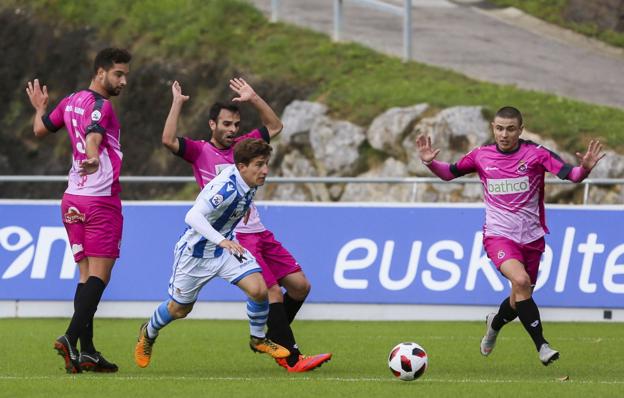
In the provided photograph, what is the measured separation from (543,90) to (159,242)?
9.51 m

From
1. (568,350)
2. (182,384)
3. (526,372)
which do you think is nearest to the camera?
(182,384)

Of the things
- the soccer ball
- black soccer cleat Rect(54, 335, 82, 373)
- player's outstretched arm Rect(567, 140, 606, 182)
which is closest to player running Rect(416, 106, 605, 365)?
player's outstretched arm Rect(567, 140, 606, 182)

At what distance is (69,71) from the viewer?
2828cm

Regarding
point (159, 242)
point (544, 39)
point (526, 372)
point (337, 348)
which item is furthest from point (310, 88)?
point (526, 372)

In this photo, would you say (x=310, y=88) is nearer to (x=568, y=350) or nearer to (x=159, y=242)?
(x=159, y=242)

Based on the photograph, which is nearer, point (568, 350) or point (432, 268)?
point (568, 350)

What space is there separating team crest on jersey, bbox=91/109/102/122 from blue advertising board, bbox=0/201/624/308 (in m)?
5.63

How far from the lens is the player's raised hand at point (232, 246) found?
974 centimetres

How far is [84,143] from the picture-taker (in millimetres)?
10594

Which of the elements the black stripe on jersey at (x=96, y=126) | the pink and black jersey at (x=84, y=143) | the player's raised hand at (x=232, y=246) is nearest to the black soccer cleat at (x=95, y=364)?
the pink and black jersey at (x=84, y=143)

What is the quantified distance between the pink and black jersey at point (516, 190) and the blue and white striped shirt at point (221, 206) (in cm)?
217

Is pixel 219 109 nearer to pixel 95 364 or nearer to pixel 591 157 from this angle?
pixel 95 364

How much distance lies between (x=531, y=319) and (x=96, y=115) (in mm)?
3682

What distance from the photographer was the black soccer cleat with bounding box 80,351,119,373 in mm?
10523
